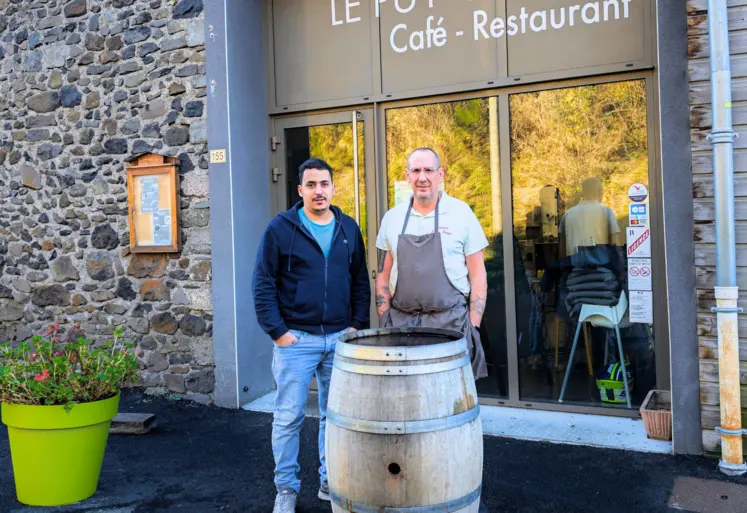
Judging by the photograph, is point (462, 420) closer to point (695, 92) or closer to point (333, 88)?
point (695, 92)

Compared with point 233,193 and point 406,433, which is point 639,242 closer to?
point 406,433

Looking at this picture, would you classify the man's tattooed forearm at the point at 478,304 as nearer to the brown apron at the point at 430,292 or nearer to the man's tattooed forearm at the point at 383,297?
the brown apron at the point at 430,292

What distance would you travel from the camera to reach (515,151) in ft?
17.0

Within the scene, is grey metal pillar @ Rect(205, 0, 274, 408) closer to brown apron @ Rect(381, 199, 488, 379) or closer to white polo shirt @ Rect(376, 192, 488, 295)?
white polo shirt @ Rect(376, 192, 488, 295)

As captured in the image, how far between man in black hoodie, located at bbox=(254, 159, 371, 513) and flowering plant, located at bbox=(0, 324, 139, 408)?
964 mm

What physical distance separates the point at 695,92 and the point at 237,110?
3386 mm

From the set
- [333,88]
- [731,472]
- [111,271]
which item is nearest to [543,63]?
[333,88]

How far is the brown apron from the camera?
11.5 feet

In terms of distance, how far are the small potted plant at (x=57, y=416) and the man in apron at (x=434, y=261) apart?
1.60 metres

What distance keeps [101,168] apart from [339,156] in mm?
2180

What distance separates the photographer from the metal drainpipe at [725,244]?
3809mm

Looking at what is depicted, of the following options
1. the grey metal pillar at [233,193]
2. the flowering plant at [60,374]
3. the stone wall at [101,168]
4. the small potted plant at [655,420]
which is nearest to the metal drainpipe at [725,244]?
the small potted plant at [655,420]

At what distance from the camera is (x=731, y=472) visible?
3807 millimetres

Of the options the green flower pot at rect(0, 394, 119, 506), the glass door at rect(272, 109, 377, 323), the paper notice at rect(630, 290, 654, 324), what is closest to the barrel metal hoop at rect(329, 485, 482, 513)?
the green flower pot at rect(0, 394, 119, 506)
